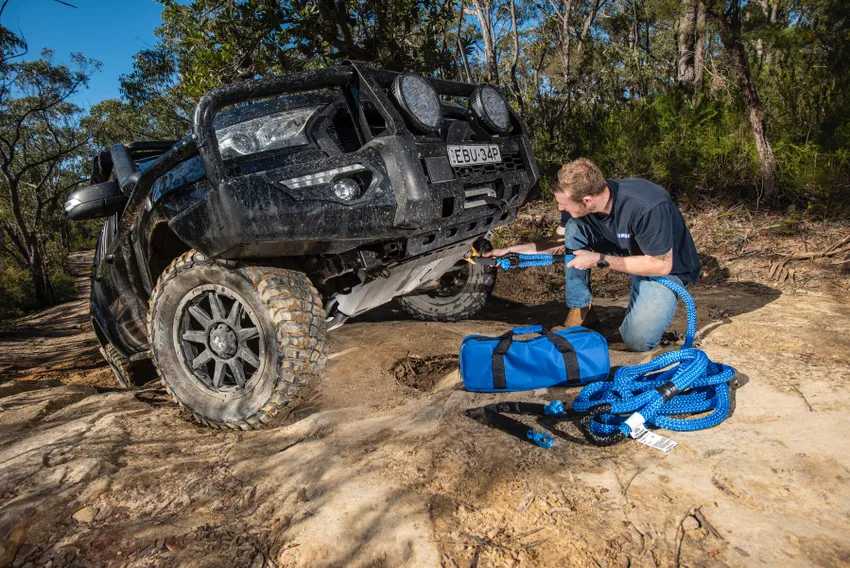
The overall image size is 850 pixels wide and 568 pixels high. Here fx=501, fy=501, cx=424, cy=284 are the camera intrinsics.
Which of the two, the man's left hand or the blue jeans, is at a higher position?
the man's left hand

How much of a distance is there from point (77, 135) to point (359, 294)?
975 inches

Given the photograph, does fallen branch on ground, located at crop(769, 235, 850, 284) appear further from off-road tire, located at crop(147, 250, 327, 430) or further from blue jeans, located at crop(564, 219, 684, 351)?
off-road tire, located at crop(147, 250, 327, 430)

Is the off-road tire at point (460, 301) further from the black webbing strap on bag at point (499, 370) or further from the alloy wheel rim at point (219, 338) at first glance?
the alloy wheel rim at point (219, 338)

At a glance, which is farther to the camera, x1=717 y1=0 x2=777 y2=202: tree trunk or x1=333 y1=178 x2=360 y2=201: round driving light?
x1=717 y1=0 x2=777 y2=202: tree trunk

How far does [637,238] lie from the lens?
2898mm

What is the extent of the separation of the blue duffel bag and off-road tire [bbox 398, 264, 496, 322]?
4.34ft

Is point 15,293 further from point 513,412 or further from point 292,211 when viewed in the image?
point 513,412

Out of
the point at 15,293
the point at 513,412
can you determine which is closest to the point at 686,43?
the point at 513,412

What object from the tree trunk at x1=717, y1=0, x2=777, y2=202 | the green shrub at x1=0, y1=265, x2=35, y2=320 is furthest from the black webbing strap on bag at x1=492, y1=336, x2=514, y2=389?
the green shrub at x1=0, y1=265, x2=35, y2=320

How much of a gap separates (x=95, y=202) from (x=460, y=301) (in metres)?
2.43

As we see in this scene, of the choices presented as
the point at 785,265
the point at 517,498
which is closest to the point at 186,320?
the point at 517,498

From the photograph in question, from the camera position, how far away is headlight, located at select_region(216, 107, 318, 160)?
2.28 metres

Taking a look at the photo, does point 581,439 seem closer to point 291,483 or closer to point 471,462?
point 471,462

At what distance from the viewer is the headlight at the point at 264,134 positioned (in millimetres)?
2283
